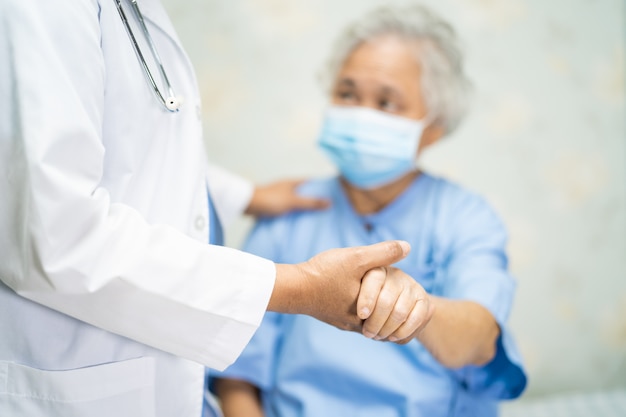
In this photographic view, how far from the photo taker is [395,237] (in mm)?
1274

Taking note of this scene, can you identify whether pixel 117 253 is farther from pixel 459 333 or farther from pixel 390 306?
pixel 459 333

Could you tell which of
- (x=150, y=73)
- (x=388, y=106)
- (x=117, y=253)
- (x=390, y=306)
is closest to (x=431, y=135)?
(x=388, y=106)

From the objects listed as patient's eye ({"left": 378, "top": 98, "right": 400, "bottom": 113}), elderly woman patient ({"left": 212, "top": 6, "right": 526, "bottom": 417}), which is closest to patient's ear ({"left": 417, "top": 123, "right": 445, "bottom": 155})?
elderly woman patient ({"left": 212, "top": 6, "right": 526, "bottom": 417})

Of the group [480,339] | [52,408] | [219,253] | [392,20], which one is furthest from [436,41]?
[52,408]

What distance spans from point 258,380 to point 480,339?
1.67ft

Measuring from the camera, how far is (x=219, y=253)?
0.74 metres

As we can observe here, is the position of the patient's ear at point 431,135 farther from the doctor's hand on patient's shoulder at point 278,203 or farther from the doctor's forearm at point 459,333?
the doctor's forearm at point 459,333

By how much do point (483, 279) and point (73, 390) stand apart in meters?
0.77

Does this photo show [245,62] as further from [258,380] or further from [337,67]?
[258,380]

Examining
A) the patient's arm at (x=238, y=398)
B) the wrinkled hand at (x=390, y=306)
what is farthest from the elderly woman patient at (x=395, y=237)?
the wrinkled hand at (x=390, y=306)

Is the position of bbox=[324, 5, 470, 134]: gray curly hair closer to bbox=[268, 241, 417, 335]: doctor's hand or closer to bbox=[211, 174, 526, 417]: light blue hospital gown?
bbox=[211, 174, 526, 417]: light blue hospital gown

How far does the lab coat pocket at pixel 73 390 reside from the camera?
29.8 inches

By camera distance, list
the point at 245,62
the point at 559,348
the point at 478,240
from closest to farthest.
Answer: the point at 478,240
the point at 245,62
the point at 559,348

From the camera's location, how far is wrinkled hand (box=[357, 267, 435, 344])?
31.3 inches
